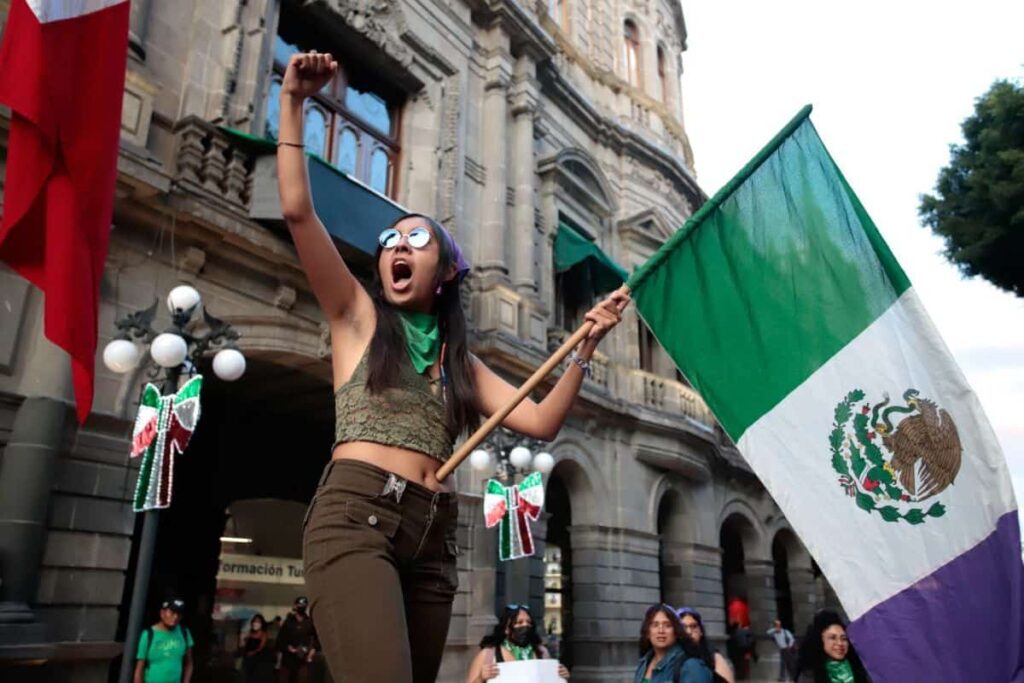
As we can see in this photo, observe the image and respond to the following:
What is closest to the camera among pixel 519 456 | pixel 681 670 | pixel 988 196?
pixel 681 670

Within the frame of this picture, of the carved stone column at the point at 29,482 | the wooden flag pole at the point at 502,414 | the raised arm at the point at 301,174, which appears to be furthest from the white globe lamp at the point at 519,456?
the raised arm at the point at 301,174

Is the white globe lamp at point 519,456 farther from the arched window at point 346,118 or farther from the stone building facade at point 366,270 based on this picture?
the arched window at point 346,118

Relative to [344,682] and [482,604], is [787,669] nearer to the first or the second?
[482,604]

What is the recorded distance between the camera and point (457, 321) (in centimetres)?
226

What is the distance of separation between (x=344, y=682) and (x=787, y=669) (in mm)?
17855

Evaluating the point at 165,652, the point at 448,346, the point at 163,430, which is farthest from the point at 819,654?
the point at 165,652

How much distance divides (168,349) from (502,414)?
423 centimetres

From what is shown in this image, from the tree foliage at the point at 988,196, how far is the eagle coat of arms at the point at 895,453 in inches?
438

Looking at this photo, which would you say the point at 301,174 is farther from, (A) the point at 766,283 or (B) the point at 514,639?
(B) the point at 514,639

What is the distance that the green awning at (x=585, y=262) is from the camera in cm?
1502

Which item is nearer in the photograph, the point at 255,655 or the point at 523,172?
the point at 255,655

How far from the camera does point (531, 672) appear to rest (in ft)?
16.8

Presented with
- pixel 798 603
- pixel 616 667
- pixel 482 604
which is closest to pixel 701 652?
pixel 482 604

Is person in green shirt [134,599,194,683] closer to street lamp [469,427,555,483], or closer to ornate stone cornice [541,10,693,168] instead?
street lamp [469,427,555,483]
